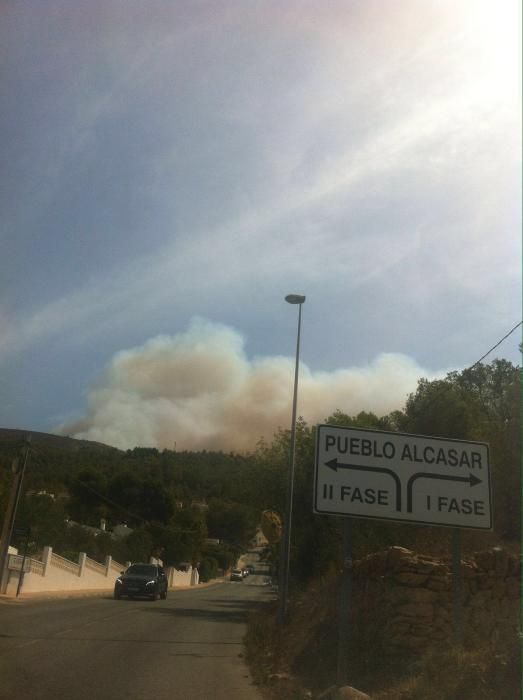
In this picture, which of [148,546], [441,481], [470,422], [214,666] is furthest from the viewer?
[148,546]

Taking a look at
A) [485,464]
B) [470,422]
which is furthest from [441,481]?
[470,422]

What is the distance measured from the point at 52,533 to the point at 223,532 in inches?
2564

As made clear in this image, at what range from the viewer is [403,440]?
275 inches

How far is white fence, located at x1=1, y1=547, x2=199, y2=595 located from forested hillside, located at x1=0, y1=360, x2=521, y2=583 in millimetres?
2036

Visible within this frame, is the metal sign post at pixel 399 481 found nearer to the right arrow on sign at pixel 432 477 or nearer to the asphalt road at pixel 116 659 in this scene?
the right arrow on sign at pixel 432 477

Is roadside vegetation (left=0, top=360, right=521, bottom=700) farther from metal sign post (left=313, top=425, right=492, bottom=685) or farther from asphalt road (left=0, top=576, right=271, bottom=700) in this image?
metal sign post (left=313, top=425, right=492, bottom=685)

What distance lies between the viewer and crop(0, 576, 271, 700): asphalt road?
808cm

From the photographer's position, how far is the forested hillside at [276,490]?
18375mm

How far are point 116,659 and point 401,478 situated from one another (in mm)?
6527

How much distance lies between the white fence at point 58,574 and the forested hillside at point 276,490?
204cm

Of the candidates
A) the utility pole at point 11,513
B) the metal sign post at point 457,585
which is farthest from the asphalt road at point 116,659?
the utility pole at point 11,513

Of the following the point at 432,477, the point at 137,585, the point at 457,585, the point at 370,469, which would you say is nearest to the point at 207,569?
the point at 137,585

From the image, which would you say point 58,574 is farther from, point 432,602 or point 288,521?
point 432,602

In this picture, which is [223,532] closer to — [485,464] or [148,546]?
[148,546]
